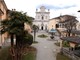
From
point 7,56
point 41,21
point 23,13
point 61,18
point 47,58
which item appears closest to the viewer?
point 23,13

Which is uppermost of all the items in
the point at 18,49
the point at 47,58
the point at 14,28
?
the point at 14,28

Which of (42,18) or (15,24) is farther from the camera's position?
(42,18)

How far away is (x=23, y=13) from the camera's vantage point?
75.9 feet

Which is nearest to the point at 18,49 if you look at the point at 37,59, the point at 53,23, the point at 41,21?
the point at 37,59

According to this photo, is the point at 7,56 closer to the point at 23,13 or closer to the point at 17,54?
the point at 17,54

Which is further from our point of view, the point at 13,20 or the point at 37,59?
the point at 37,59

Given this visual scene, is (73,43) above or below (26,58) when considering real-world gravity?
above

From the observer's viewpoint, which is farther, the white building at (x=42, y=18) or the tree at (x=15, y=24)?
the white building at (x=42, y=18)

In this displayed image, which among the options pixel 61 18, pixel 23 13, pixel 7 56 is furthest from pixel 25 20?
pixel 61 18

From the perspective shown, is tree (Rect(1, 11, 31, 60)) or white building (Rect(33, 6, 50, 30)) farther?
white building (Rect(33, 6, 50, 30))

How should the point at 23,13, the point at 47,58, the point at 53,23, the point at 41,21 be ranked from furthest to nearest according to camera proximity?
the point at 41,21, the point at 53,23, the point at 47,58, the point at 23,13

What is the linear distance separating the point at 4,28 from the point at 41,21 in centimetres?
8847

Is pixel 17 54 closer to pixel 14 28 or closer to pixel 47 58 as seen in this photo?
pixel 14 28

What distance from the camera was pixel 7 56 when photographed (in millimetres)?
25438
